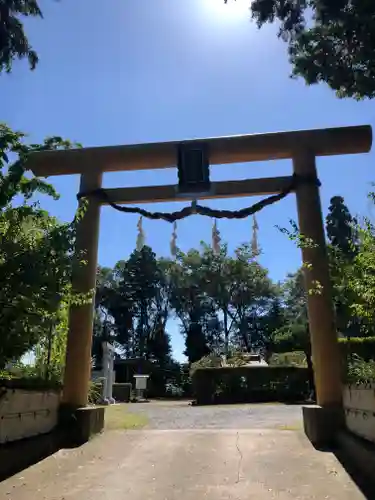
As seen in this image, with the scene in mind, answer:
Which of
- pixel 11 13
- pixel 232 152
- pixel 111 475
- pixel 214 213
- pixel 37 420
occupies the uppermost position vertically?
pixel 11 13

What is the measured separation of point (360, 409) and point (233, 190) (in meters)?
3.73

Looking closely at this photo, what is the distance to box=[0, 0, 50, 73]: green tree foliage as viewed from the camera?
7836 mm

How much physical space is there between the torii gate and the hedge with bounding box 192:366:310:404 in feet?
27.1

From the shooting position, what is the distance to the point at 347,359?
18.9 ft

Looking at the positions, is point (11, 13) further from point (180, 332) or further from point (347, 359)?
point (180, 332)

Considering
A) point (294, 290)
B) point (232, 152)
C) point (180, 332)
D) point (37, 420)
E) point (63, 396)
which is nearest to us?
point (37, 420)

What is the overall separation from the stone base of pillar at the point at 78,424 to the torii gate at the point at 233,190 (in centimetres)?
22

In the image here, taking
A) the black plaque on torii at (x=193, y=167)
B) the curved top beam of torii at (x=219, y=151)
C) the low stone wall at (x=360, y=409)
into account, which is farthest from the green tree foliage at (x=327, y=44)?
the low stone wall at (x=360, y=409)

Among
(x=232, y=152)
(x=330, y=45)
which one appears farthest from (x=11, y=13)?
(x=330, y=45)

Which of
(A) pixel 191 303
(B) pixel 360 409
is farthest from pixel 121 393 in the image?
(A) pixel 191 303

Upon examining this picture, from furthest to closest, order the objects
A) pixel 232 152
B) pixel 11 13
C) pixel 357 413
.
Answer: pixel 11 13 → pixel 232 152 → pixel 357 413

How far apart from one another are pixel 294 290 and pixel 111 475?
2908 cm

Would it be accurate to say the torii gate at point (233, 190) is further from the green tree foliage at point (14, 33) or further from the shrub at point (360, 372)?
the green tree foliage at point (14, 33)

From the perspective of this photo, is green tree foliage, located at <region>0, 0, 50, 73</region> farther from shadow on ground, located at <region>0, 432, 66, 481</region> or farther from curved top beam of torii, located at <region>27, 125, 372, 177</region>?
shadow on ground, located at <region>0, 432, 66, 481</region>
